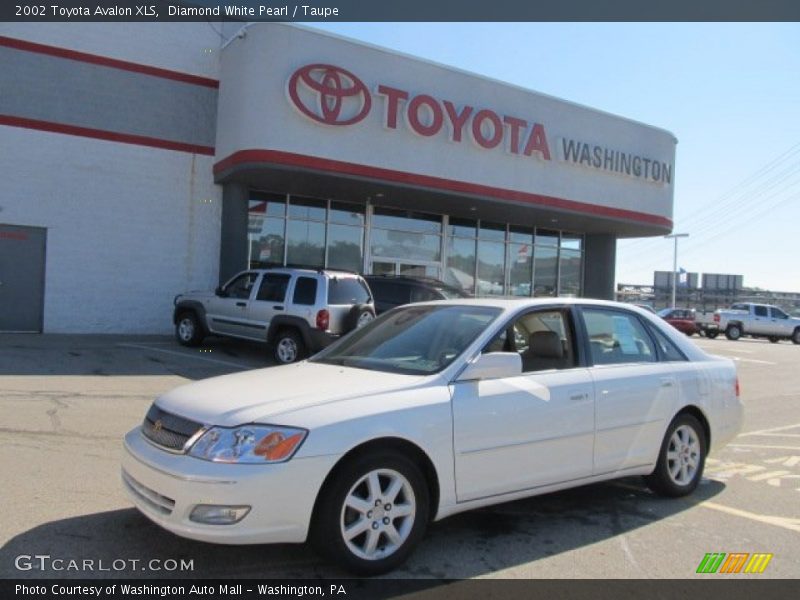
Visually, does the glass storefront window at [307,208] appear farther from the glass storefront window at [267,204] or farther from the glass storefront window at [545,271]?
the glass storefront window at [545,271]

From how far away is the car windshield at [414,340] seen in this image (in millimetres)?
4629

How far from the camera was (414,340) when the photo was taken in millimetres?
4984

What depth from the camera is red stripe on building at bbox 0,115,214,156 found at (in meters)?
15.0

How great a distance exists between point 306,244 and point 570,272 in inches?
400

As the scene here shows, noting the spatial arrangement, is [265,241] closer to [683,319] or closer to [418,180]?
[418,180]

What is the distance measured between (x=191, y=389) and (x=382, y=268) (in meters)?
15.5

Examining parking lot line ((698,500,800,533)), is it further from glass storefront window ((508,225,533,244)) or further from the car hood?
glass storefront window ((508,225,533,244))

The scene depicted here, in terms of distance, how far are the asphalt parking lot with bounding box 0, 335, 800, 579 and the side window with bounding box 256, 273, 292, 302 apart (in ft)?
14.7

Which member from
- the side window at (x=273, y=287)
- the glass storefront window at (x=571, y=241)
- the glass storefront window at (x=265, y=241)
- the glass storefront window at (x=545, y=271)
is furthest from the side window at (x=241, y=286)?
the glass storefront window at (x=571, y=241)

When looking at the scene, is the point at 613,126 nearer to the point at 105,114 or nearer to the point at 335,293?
the point at 335,293

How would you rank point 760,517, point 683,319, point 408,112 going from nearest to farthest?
point 760,517 < point 408,112 < point 683,319

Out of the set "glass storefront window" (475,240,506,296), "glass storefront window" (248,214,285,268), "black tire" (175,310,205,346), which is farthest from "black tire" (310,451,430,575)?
"glass storefront window" (475,240,506,296)

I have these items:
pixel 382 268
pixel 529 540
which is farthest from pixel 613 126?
pixel 529 540

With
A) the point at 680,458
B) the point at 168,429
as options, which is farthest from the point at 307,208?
the point at 168,429
